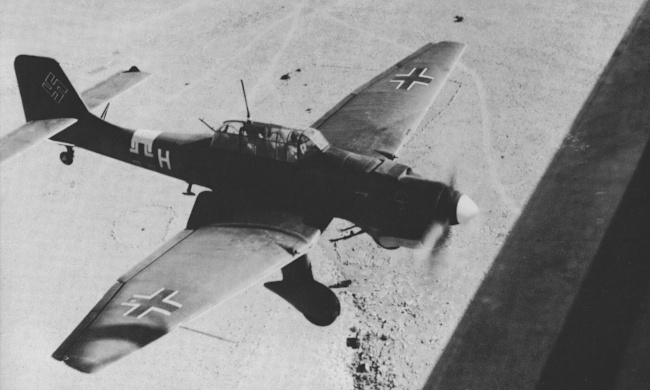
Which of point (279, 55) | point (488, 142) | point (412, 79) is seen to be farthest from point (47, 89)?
point (488, 142)

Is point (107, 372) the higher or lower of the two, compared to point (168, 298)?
lower

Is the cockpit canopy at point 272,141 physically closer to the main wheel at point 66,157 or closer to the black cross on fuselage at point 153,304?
the black cross on fuselage at point 153,304

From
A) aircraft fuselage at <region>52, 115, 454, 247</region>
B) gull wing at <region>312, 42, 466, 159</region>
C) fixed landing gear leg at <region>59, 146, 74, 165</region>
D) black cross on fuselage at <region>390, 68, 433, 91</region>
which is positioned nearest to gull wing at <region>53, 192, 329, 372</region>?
aircraft fuselage at <region>52, 115, 454, 247</region>

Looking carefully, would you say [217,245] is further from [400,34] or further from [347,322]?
[400,34]

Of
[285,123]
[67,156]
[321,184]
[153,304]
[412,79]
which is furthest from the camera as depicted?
[285,123]

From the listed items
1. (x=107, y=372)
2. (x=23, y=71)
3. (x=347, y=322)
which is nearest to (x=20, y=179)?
(x=23, y=71)

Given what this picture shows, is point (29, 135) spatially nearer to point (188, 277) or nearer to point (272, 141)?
point (272, 141)

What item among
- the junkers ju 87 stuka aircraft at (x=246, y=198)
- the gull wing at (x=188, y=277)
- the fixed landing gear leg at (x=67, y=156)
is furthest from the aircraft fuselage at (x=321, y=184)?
the fixed landing gear leg at (x=67, y=156)
